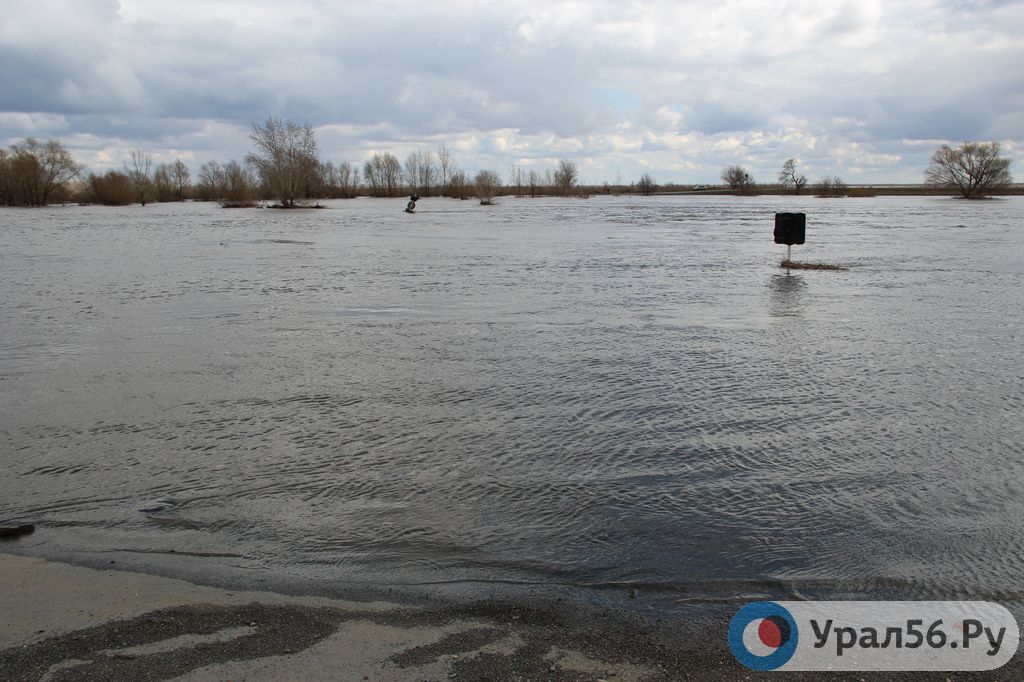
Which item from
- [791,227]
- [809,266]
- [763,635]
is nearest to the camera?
[763,635]

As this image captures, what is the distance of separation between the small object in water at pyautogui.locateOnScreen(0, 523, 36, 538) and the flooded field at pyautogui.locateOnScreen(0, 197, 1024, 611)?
0.15m

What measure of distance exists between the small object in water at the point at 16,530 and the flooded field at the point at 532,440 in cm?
15

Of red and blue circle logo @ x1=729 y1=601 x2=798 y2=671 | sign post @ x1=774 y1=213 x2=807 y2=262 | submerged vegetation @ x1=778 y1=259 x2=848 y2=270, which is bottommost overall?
red and blue circle logo @ x1=729 y1=601 x2=798 y2=671

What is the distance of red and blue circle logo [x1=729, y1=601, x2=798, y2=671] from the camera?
3.49 m

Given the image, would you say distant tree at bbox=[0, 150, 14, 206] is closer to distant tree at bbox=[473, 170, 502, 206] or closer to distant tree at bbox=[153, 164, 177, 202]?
distant tree at bbox=[153, 164, 177, 202]

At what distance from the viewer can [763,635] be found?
3.71m

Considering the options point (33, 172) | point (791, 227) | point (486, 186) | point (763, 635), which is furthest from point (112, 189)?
point (763, 635)

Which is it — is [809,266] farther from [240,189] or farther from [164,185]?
[164,185]

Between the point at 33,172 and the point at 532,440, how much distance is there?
10681 cm

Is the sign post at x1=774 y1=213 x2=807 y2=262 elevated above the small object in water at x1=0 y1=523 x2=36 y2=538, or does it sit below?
above

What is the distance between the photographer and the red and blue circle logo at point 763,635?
349 cm

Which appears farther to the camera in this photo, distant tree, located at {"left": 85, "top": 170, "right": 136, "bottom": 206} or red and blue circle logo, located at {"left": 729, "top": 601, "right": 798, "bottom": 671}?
distant tree, located at {"left": 85, "top": 170, "right": 136, "bottom": 206}

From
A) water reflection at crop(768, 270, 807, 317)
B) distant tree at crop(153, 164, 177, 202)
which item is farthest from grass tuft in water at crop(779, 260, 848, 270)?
distant tree at crop(153, 164, 177, 202)

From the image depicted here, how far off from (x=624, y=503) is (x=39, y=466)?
4829 millimetres
